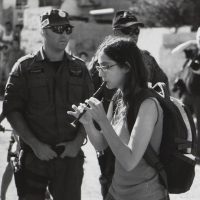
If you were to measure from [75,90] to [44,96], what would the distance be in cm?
23

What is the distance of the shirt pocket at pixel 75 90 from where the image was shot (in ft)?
14.8

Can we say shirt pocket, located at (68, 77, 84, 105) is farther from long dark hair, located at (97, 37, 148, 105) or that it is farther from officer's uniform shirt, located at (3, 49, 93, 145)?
long dark hair, located at (97, 37, 148, 105)

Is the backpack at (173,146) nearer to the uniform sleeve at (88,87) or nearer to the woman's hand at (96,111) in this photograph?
the woman's hand at (96,111)

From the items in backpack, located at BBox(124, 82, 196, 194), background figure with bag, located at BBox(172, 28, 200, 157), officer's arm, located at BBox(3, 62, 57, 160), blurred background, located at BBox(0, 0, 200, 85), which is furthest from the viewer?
blurred background, located at BBox(0, 0, 200, 85)

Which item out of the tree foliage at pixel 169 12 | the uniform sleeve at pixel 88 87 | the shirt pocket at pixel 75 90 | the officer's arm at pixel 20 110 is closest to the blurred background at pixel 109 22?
the tree foliage at pixel 169 12

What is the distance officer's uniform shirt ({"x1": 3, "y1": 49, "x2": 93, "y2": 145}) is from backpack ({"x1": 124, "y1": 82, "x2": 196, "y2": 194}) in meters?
1.22

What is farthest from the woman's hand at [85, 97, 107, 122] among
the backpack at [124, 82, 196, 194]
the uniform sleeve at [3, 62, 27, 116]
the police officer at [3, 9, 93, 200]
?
the uniform sleeve at [3, 62, 27, 116]

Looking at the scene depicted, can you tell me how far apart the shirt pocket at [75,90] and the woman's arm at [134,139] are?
1381 mm

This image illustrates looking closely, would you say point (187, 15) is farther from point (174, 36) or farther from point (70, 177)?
point (70, 177)

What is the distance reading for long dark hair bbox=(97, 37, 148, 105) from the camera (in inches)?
129

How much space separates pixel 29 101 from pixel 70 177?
601 mm

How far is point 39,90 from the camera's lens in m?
4.44

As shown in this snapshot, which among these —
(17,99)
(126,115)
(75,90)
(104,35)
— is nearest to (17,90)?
(17,99)

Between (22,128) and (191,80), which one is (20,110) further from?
(191,80)
